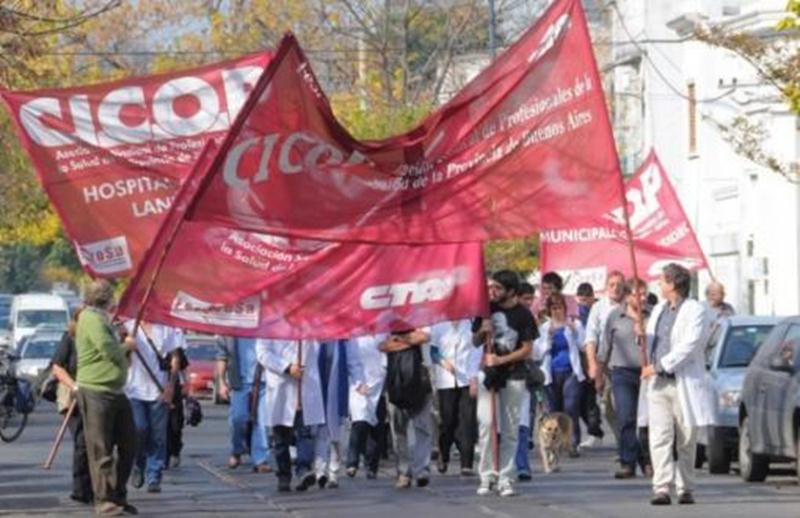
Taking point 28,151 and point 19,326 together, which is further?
point 19,326

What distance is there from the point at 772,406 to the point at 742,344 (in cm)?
375

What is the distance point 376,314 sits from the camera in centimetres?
1878

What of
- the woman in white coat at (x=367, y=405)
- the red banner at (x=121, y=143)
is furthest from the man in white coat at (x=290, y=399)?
the red banner at (x=121, y=143)

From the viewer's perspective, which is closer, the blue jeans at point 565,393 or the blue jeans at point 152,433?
the blue jeans at point 152,433

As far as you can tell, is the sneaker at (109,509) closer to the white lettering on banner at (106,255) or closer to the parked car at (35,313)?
the white lettering on banner at (106,255)

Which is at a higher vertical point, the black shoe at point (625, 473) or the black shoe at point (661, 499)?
the black shoe at point (625, 473)

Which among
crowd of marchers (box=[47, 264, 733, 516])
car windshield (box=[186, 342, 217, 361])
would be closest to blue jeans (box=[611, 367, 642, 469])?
crowd of marchers (box=[47, 264, 733, 516])

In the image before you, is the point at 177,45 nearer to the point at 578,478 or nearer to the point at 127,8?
the point at 127,8

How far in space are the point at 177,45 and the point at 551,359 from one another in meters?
43.6

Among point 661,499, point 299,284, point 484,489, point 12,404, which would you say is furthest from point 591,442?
point 299,284

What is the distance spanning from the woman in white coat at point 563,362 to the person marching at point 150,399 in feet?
19.5

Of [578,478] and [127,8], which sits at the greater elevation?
[127,8]

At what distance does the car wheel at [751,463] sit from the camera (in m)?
22.2

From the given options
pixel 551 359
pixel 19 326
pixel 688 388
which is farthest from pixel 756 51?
pixel 19 326
